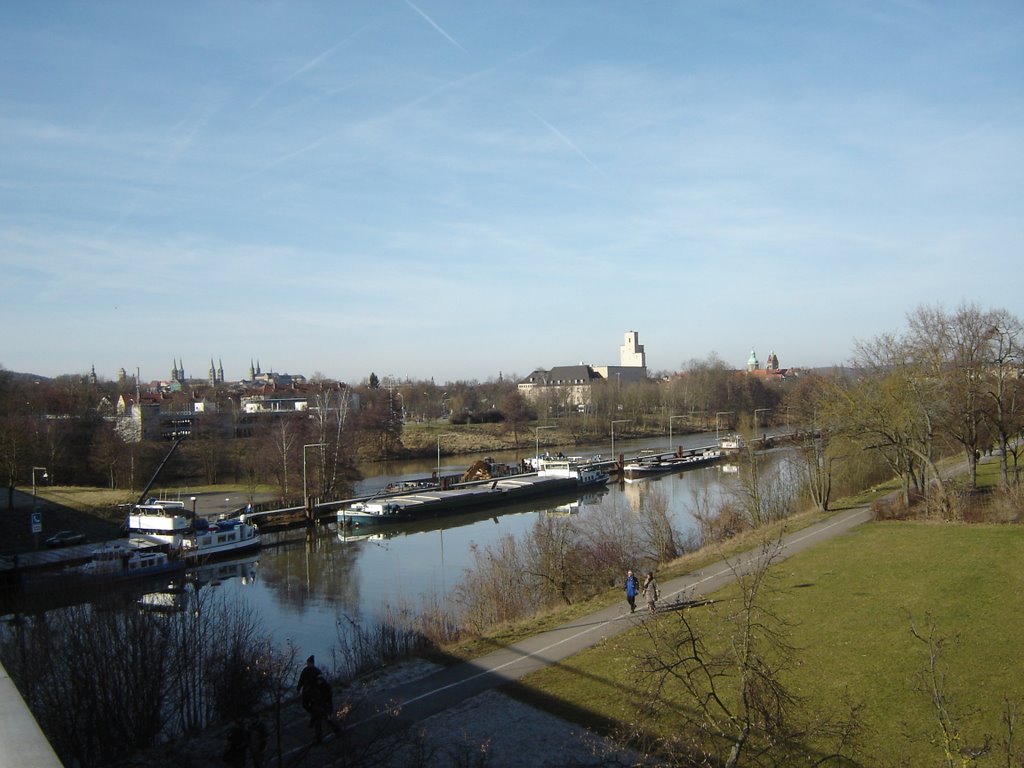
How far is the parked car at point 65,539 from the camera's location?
33562mm

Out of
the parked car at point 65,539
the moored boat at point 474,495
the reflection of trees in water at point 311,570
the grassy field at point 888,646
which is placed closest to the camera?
the grassy field at point 888,646

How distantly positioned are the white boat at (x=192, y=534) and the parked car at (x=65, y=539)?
6.95 ft

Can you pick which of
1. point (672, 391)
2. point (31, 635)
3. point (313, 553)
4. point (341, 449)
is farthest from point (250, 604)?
point (672, 391)

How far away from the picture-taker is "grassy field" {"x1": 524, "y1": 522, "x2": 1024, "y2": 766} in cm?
1141

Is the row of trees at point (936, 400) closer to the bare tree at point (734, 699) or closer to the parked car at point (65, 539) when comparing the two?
the bare tree at point (734, 699)

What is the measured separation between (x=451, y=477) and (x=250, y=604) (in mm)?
33299

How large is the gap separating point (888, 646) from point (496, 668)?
745cm

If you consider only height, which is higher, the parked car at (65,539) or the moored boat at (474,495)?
the parked car at (65,539)

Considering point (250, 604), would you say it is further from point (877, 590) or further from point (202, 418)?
point (202, 418)

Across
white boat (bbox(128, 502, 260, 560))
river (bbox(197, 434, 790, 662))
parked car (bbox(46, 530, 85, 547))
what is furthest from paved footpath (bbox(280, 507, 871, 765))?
parked car (bbox(46, 530, 85, 547))

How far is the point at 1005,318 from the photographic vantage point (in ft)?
103

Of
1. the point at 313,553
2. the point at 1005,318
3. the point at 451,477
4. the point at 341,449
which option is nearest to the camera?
the point at 1005,318

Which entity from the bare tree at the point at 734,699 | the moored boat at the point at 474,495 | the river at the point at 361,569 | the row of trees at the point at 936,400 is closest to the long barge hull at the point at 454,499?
the moored boat at the point at 474,495

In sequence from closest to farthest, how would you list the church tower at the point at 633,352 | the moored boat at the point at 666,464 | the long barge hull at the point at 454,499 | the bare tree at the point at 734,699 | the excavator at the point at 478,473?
the bare tree at the point at 734,699, the long barge hull at the point at 454,499, the excavator at the point at 478,473, the moored boat at the point at 666,464, the church tower at the point at 633,352
